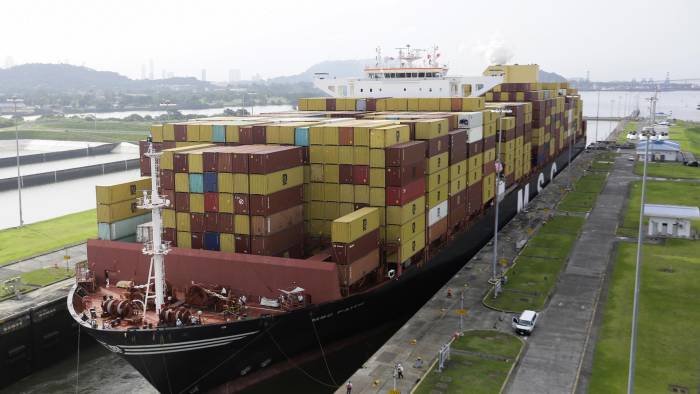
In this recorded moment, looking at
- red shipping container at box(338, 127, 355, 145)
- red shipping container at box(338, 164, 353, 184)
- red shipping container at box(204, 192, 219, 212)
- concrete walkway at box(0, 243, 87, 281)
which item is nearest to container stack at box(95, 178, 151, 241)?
red shipping container at box(204, 192, 219, 212)

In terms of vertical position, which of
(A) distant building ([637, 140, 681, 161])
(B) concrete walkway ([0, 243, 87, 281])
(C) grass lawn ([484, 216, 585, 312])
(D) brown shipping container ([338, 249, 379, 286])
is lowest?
(C) grass lawn ([484, 216, 585, 312])

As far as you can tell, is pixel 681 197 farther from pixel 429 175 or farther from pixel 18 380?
pixel 18 380

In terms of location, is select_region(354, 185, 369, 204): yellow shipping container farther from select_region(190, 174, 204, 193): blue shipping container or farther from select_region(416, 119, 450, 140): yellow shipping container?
select_region(190, 174, 204, 193): blue shipping container

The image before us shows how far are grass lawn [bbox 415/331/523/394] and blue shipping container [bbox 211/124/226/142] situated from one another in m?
16.3

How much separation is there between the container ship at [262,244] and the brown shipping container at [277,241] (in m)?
0.06

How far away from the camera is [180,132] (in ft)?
111

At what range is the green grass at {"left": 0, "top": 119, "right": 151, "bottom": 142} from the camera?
137 meters

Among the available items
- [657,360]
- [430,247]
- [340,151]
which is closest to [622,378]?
[657,360]

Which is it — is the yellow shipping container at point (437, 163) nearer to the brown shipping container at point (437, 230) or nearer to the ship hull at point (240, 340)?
the brown shipping container at point (437, 230)

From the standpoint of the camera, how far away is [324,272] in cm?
2445

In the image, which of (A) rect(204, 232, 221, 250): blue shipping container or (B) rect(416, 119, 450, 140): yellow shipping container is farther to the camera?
(B) rect(416, 119, 450, 140): yellow shipping container

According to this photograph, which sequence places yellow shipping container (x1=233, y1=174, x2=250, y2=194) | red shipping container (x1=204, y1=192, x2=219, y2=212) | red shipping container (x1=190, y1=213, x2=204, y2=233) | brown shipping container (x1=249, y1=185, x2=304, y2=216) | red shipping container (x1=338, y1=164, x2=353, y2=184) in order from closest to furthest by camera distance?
brown shipping container (x1=249, y1=185, x2=304, y2=216) → yellow shipping container (x1=233, y1=174, x2=250, y2=194) → red shipping container (x1=204, y1=192, x2=219, y2=212) → red shipping container (x1=190, y1=213, x2=204, y2=233) → red shipping container (x1=338, y1=164, x2=353, y2=184)

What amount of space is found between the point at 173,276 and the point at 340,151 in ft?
32.4

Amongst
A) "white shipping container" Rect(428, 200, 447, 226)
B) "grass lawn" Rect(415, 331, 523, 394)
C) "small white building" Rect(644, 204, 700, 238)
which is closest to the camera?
"grass lawn" Rect(415, 331, 523, 394)
